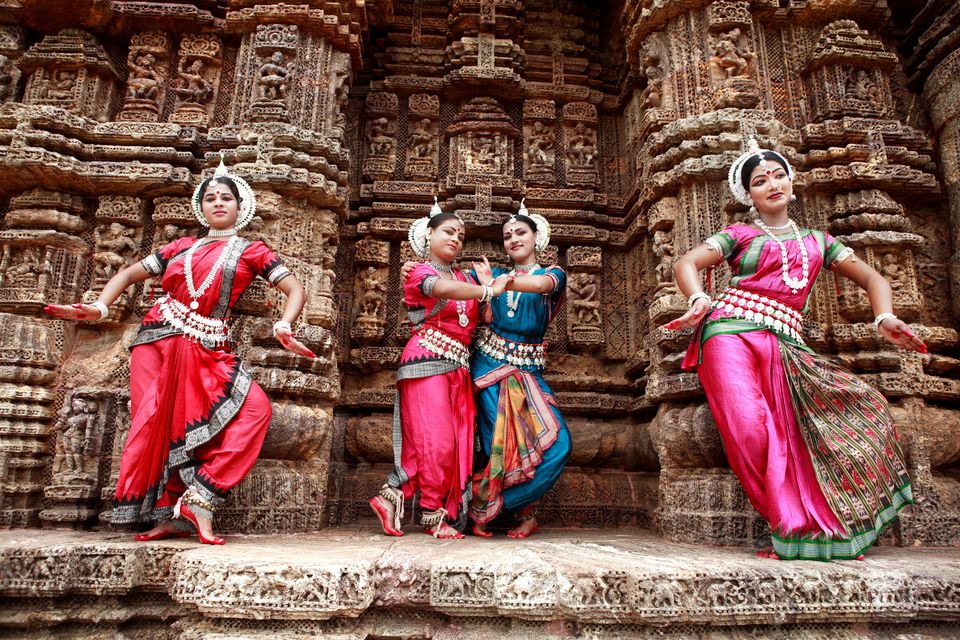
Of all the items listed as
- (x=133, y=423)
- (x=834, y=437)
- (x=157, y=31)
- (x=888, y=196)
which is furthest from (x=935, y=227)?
(x=157, y=31)

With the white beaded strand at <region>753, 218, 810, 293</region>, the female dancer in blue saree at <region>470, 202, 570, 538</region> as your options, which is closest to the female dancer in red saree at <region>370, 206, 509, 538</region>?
the female dancer in blue saree at <region>470, 202, 570, 538</region>

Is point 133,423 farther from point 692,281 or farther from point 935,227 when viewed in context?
point 935,227

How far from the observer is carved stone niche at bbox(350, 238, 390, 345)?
16.4ft

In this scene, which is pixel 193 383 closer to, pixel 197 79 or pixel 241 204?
pixel 241 204

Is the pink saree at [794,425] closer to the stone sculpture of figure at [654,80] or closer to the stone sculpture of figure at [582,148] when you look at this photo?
the stone sculpture of figure at [654,80]

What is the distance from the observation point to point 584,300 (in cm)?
523

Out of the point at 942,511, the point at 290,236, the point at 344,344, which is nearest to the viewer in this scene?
the point at 942,511

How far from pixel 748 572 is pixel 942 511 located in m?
1.96

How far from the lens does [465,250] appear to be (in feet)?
17.2

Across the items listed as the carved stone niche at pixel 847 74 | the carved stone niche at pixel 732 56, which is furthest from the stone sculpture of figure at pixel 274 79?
the carved stone niche at pixel 847 74

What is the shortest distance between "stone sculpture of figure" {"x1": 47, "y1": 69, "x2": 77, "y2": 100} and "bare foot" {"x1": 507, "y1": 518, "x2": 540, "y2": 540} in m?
4.48

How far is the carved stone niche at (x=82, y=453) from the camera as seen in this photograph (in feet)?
12.2

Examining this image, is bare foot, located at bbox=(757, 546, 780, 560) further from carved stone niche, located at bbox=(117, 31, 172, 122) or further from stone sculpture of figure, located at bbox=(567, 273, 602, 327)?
carved stone niche, located at bbox=(117, 31, 172, 122)

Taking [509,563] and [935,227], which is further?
[935,227]
